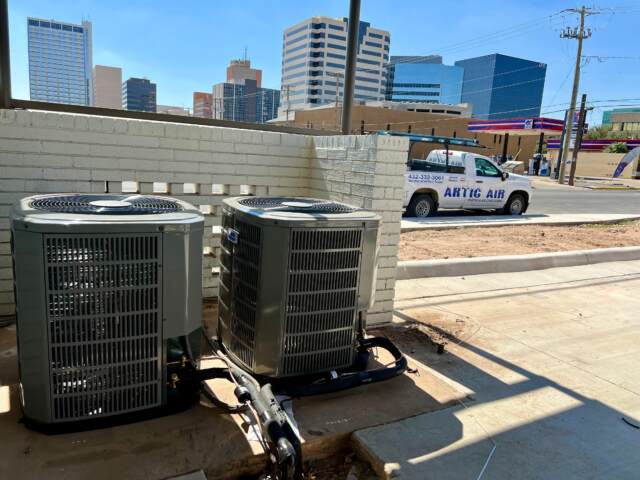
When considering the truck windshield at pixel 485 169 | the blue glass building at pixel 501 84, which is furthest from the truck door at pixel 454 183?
the blue glass building at pixel 501 84

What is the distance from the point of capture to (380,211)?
4.34m

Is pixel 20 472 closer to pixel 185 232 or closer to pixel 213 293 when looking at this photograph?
pixel 185 232

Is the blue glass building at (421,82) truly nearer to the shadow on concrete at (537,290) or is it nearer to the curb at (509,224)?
the curb at (509,224)

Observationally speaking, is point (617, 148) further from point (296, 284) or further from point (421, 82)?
point (421, 82)

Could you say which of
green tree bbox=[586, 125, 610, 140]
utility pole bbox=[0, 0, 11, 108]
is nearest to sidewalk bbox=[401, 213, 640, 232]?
utility pole bbox=[0, 0, 11, 108]

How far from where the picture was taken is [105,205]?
287cm

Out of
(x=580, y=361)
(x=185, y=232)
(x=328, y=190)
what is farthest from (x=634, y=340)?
(x=185, y=232)

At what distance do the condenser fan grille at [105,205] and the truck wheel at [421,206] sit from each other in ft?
33.7

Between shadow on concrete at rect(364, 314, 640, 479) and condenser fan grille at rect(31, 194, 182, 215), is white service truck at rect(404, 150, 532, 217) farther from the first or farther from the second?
condenser fan grille at rect(31, 194, 182, 215)

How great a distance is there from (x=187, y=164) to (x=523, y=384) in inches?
135

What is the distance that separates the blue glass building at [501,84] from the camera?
14900 cm

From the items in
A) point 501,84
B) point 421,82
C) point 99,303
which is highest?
point 501,84

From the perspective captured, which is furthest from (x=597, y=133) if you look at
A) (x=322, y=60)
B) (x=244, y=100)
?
(x=244, y=100)

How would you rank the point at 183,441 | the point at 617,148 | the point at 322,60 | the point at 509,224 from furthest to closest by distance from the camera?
the point at 322,60
the point at 617,148
the point at 509,224
the point at 183,441
